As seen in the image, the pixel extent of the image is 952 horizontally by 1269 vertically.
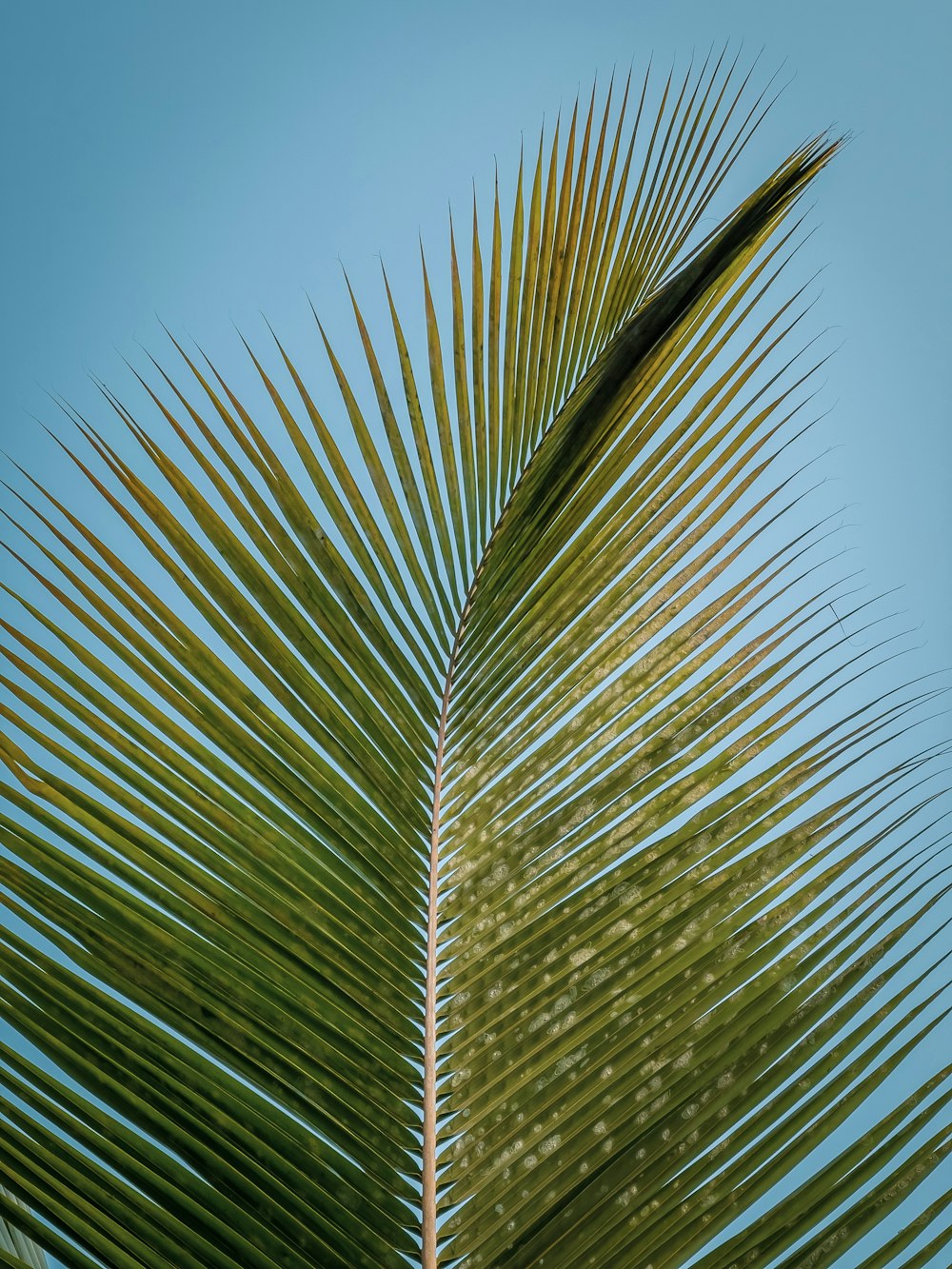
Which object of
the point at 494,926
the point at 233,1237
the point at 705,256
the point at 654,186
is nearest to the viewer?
the point at 233,1237

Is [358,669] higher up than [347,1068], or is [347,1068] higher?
[358,669]

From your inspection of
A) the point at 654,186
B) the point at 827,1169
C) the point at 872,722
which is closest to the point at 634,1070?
the point at 827,1169

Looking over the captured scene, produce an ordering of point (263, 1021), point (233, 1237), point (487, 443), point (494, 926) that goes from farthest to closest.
Result: 1. point (487, 443)
2. point (494, 926)
3. point (263, 1021)
4. point (233, 1237)

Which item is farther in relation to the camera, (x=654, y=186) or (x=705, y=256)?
(x=654, y=186)

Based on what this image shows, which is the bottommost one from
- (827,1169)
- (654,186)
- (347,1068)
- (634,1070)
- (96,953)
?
(827,1169)

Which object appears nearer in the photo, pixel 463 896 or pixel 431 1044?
pixel 431 1044

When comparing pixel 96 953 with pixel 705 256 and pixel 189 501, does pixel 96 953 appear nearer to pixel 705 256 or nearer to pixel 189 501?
pixel 189 501
